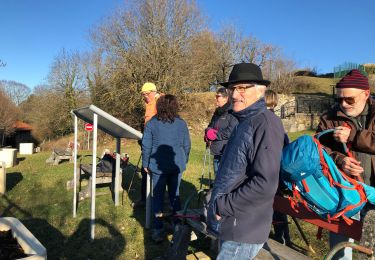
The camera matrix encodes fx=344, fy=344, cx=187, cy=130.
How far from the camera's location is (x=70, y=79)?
3256cm

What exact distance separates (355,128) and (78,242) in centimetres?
375

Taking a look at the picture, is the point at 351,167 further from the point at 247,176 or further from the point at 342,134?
the point at 247,176

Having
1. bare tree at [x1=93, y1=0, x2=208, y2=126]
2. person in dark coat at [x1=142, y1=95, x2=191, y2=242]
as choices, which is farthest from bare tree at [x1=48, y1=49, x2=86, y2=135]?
person in dark coat at [x1=142, y1=95, x2=191, y2=242]

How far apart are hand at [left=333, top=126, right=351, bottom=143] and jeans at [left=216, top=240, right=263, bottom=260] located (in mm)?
976

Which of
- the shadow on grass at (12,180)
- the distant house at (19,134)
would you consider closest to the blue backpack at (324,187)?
the shadow on grass at (12,180)

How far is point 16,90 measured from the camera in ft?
175

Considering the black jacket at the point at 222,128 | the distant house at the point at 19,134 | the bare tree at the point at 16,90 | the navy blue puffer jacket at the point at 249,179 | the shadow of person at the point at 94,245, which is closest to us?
the navy blue puffer jacket at the point at 249,179

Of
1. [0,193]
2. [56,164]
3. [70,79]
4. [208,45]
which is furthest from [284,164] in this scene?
[70,79]

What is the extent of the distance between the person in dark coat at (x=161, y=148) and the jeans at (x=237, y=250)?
2575mm

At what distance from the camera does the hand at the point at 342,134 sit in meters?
2.42

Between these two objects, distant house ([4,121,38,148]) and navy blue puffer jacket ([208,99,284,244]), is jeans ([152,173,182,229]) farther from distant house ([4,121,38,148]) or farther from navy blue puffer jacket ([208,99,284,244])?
distant house ([4,121,38,148])

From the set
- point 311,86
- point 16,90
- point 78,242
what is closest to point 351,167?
point 78,242

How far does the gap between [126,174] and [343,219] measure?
753 cm

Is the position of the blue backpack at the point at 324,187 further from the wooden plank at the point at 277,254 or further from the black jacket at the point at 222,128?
the black jacket at the point at 222,128
